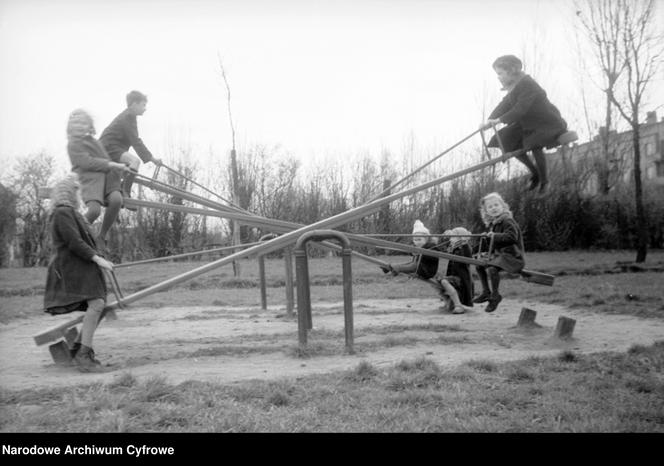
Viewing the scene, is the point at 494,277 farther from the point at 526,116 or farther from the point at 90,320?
the point at 90,320

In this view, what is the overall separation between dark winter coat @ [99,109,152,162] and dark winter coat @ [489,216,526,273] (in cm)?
402

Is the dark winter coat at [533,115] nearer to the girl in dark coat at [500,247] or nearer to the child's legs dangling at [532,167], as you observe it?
the child's legs dangling at [532,167]

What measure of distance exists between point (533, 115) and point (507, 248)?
1.41 m

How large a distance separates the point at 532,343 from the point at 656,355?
1133mm

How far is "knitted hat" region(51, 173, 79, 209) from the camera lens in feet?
14.3

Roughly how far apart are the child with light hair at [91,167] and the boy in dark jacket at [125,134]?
511 millimetres

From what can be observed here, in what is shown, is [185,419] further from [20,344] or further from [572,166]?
[572,166]

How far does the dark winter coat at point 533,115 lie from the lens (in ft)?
18.5

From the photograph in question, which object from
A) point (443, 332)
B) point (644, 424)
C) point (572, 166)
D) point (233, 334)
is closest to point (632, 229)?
point (572, 166)

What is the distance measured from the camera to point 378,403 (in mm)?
3119

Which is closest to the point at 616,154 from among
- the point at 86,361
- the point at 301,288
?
the point at 301,288

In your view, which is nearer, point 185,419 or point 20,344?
point 185,419
